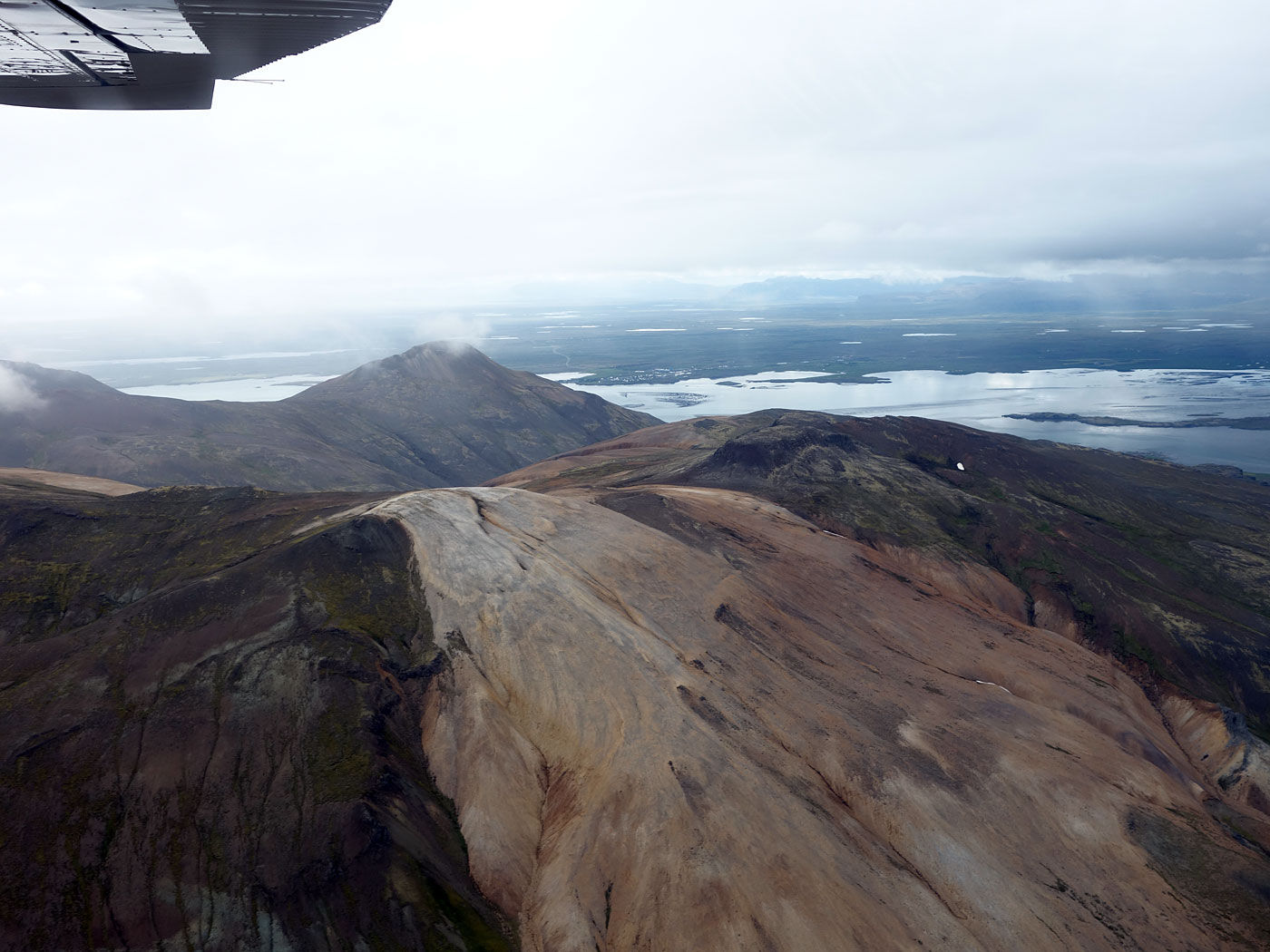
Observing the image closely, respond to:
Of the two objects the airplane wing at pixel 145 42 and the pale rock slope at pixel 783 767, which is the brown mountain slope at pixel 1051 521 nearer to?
the pale rock slope at pixel 783 767

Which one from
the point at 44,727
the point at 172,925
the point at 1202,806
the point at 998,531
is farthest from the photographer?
the point at 998,531

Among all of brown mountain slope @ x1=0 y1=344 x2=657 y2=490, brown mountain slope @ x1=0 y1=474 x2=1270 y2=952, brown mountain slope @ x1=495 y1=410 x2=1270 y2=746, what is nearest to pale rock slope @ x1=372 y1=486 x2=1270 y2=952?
brown mountain slope @ x1=0 y1=474 x2=1270 y2=952

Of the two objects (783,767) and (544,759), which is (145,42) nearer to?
(544,759)

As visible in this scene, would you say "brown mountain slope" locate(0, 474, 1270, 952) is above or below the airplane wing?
below

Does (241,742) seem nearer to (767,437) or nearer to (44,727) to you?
(44,727)

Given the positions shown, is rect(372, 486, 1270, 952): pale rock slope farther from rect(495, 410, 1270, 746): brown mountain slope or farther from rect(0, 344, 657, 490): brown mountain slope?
rect(0, 344, 657, 490): brown mountain slope

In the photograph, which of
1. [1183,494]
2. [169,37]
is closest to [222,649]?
[169,37]
